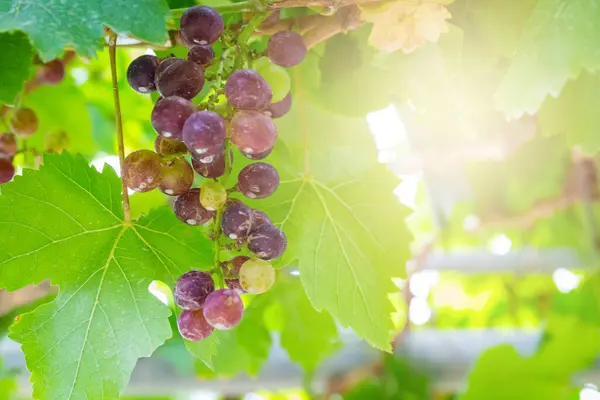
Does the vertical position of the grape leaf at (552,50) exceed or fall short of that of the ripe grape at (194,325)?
it exceeds it

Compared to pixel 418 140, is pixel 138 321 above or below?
below

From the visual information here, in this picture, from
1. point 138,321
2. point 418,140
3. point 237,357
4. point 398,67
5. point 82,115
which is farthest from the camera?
point 418,140

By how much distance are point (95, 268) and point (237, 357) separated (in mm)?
880

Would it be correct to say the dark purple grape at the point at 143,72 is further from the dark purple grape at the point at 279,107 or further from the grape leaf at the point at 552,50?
the grape leaf at the point at 552,50

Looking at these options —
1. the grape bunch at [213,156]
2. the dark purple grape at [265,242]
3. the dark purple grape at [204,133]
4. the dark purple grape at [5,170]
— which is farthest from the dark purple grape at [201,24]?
the dark purple grape at [5,170]

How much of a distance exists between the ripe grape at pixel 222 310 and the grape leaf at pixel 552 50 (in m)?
0.48

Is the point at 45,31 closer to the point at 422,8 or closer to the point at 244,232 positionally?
the point at 244,232

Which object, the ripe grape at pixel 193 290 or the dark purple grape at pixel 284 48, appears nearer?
the ripe grape at pixel 193 290

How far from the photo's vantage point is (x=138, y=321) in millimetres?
706

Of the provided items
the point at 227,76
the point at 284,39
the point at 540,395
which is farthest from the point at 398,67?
the point at 540,395

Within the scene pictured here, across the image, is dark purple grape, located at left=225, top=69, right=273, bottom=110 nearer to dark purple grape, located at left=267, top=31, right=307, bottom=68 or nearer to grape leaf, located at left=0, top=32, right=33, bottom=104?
dark purple grape, located at left=267, top=31, right=307, bottom=68

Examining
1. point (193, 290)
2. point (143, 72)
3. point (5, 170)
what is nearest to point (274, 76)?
point (143, 72)

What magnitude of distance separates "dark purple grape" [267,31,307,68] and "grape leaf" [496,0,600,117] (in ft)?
0.95

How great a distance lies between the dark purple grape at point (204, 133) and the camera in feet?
1.93
